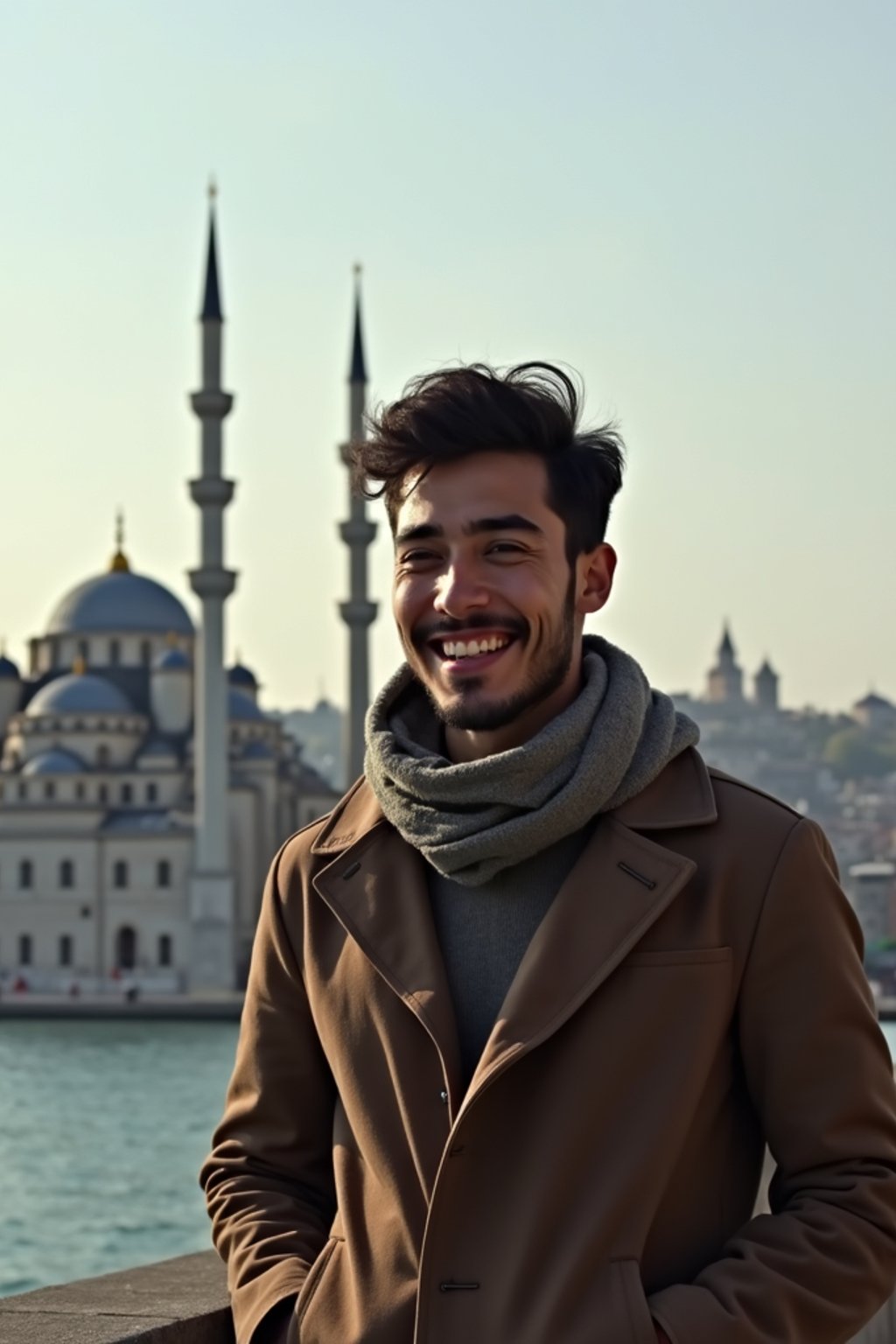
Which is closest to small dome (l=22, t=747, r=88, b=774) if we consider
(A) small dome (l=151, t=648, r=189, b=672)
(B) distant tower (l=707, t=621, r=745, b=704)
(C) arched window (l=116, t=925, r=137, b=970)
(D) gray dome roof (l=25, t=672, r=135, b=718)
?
(D) gray dome roof (l=25, t=672, r=135, b=718)

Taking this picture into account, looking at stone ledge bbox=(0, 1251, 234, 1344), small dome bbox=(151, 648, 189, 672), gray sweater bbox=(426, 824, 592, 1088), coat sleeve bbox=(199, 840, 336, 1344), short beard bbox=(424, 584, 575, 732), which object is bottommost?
stone ledge bbox=(0, 1251, 234, 1344)

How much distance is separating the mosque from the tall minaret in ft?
0.08

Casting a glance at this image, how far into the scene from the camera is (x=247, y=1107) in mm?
2102

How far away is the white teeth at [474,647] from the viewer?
6.56ft

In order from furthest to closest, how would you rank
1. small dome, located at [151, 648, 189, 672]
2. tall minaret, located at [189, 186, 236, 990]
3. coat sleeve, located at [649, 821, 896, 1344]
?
small dome, located at [151, 648, 189, 672] < tall minaret, located at [189, 186, 236, 990] < coat sleeve, located at [649, 821, 896, 1344]

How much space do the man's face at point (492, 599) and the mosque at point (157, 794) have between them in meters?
33.4

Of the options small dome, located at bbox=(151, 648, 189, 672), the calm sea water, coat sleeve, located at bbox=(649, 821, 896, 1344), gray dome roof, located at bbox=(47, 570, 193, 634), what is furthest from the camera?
gray dome roof, located at bbox=(47, 570, 193, 634)

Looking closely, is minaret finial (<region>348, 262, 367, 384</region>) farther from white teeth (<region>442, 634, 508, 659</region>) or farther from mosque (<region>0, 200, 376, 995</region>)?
white teeth (<region>442, 634, 508, 659</region>)

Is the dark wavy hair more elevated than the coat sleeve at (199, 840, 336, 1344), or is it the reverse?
the dark wavy hair

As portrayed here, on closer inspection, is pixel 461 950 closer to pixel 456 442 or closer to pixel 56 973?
pixel 456 442

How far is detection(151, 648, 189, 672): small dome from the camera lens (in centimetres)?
4416

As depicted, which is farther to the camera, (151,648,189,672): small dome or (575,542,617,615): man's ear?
(151,648,189,672): small dome

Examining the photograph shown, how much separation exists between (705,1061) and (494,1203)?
7.1 inches

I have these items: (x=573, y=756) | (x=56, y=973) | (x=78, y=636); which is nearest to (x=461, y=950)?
(x=573, y=756)
